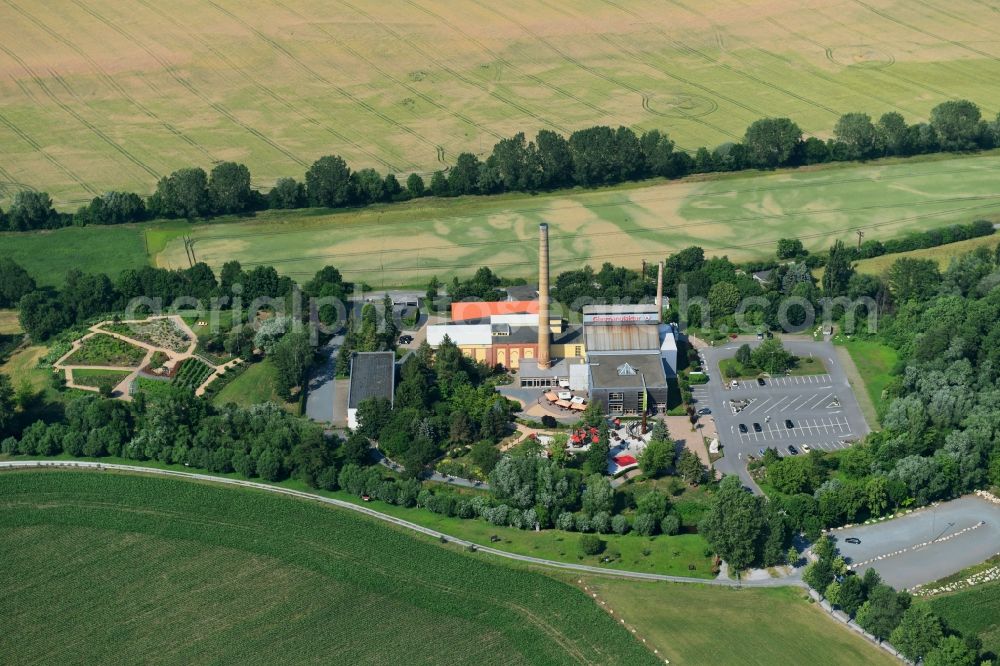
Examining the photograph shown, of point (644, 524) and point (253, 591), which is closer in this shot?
point (253, 591)

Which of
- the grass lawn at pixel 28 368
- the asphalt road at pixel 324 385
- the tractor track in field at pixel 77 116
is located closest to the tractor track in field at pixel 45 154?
the tractor track in field at pixel 77 116

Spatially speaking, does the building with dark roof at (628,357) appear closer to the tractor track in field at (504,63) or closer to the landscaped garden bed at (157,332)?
the landscaped garden bed at (157,332)

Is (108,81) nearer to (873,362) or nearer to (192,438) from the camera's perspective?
(192,438)

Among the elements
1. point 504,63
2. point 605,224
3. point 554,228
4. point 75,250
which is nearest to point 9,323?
point 75,250

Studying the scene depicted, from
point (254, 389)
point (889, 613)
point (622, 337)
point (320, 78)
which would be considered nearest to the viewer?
point (889, 613)

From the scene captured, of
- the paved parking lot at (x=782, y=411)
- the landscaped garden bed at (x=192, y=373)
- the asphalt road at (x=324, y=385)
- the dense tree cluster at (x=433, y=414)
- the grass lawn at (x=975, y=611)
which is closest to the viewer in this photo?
the grass lawn at (x=975, y=611)

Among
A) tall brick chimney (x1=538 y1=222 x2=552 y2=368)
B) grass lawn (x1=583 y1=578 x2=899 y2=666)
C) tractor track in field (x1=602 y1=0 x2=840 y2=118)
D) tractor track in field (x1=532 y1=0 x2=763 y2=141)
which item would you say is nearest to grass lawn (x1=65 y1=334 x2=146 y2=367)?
tall brick chimney (x1=538 y1=222 x2=552 y2=368)
